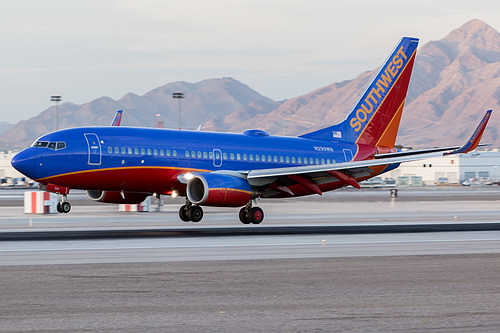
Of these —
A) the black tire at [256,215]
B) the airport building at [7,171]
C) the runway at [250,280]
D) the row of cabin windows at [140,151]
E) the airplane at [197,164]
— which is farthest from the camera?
the airport building at [7,171]

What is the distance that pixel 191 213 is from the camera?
1524 inches

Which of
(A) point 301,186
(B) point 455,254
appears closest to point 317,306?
(B) point 455,254

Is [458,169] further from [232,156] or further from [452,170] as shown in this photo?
[232,156]

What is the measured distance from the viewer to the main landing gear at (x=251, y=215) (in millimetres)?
37594

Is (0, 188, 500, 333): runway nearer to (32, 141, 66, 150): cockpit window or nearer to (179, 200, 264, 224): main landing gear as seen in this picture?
(179, 200, 264, 224): main landing gear

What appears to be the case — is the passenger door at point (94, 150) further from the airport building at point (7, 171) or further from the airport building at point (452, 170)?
the airport building at point (452, 170)

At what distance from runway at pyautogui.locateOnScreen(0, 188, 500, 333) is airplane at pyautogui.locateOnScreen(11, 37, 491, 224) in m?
3.03

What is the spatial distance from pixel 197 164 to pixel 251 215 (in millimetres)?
3701

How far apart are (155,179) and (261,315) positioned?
946 inches

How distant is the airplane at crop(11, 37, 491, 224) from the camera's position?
3478 cm

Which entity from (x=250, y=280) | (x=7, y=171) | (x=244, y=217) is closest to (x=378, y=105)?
(x=244, y=217)

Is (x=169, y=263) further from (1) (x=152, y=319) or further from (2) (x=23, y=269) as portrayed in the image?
(1) (x=152, y=319)

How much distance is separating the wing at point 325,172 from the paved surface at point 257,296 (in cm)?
1583

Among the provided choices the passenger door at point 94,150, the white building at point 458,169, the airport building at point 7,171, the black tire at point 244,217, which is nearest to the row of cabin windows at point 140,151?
the passenger door at point 94,150
